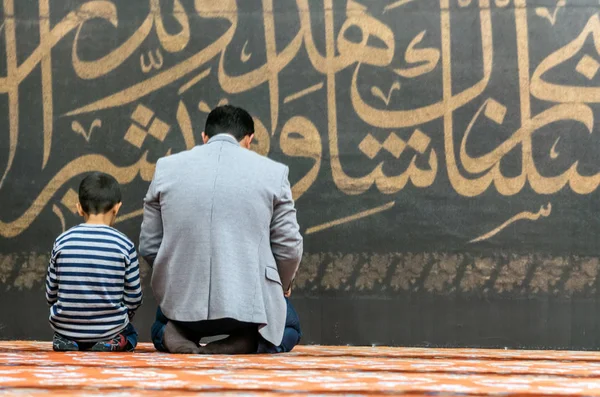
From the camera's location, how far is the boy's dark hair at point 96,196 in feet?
9.40

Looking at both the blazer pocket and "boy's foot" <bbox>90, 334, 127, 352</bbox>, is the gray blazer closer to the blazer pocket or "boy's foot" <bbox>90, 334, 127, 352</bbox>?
the blazer pocket

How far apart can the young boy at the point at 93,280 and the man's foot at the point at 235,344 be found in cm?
30

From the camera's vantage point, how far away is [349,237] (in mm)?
4008

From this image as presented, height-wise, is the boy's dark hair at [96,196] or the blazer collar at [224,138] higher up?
the blazer collar at [224,138]

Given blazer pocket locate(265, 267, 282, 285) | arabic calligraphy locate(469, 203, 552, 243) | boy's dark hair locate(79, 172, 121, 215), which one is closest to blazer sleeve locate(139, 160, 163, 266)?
boy's dark hair locate(79, 172, 121, 215)

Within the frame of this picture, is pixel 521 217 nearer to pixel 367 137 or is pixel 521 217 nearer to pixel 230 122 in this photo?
pixel 367 137

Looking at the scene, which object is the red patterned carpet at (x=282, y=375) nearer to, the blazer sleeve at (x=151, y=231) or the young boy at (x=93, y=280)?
the young boy at (x=93, y=280)

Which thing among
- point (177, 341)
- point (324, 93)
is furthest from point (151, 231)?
point (324, 93)

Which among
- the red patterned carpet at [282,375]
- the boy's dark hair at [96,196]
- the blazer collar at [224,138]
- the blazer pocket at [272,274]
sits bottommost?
the red patterned carpet at [282,375]

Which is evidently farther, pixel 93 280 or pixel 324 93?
pixel 324 93

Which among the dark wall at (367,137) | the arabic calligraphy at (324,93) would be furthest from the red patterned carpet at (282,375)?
the arabic calligraphy at (324,93)

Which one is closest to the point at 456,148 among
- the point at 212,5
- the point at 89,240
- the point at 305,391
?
the point at 212,5

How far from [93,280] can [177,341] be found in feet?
Result: 1.05

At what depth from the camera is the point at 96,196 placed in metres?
2.86
